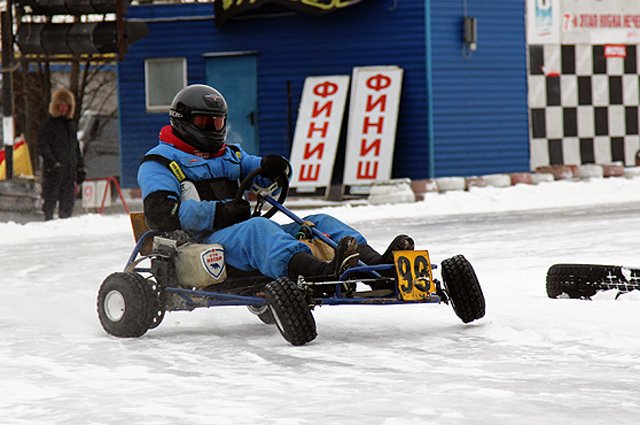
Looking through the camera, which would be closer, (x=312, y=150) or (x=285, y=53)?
(x=312, y=150)

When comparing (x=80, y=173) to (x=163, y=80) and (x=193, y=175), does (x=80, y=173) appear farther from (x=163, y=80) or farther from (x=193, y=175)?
(x=193, y=175)

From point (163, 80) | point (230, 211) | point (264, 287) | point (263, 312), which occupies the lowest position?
point (263, 312)

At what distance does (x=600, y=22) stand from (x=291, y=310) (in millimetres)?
14084

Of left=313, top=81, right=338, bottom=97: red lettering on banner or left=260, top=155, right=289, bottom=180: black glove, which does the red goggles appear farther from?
left=313, top=81, right=338, bottom=97: red lettering on banner

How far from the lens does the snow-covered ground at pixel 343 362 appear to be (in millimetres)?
4074

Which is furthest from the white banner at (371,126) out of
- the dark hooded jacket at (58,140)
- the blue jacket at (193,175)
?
the blue jacket at (193,175)

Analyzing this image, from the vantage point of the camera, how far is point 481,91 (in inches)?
688

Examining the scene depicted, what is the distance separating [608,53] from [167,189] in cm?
1364

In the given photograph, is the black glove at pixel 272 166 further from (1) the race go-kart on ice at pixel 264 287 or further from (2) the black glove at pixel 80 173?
(2) the black glove at pixel 80 173

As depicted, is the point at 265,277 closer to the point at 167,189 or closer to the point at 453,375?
the point at 167,189

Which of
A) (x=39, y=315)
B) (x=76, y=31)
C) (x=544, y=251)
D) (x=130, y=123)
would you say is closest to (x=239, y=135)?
(x=130, y=123)

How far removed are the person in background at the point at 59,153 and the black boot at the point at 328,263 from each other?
8.05 m

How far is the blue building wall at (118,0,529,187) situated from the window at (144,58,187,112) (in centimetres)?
17

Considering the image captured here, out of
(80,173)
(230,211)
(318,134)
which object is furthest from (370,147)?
(230,211)
